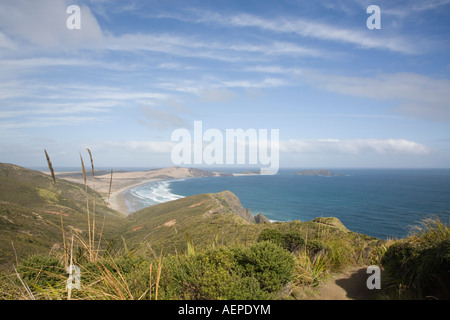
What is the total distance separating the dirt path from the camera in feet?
15.8

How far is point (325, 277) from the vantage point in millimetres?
5816

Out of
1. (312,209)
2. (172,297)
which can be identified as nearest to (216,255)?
(172,297)

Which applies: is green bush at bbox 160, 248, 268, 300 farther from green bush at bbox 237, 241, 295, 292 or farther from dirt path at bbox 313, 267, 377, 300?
dirt path at bbox 313, 267, 377, 300

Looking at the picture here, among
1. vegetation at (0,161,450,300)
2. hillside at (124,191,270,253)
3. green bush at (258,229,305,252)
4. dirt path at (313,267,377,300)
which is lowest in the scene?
hillside at (124,191,270,253)

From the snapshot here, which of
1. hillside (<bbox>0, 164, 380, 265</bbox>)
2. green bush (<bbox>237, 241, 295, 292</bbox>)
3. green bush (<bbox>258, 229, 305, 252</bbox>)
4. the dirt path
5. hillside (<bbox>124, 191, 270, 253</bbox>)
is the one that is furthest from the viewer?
hillside (<bbox>124, 191, 270, 253</bbox>)

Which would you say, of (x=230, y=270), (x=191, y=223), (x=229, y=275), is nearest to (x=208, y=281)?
(x=229, y=275)

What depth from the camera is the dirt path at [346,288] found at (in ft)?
15.8

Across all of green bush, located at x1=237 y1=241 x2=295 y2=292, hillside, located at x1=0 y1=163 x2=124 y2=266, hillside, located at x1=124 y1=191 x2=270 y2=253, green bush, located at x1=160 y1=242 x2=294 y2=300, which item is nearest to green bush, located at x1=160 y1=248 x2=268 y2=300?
green bush, located at x1=160 y1=242 x2=294 y2=300

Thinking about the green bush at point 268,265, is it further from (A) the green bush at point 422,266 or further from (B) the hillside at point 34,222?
(B) the hillside at point 34,222

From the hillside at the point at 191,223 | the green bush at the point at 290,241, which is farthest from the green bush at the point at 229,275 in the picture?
the hillside at the point at 191,223

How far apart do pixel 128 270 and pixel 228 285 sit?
3.21 metres
